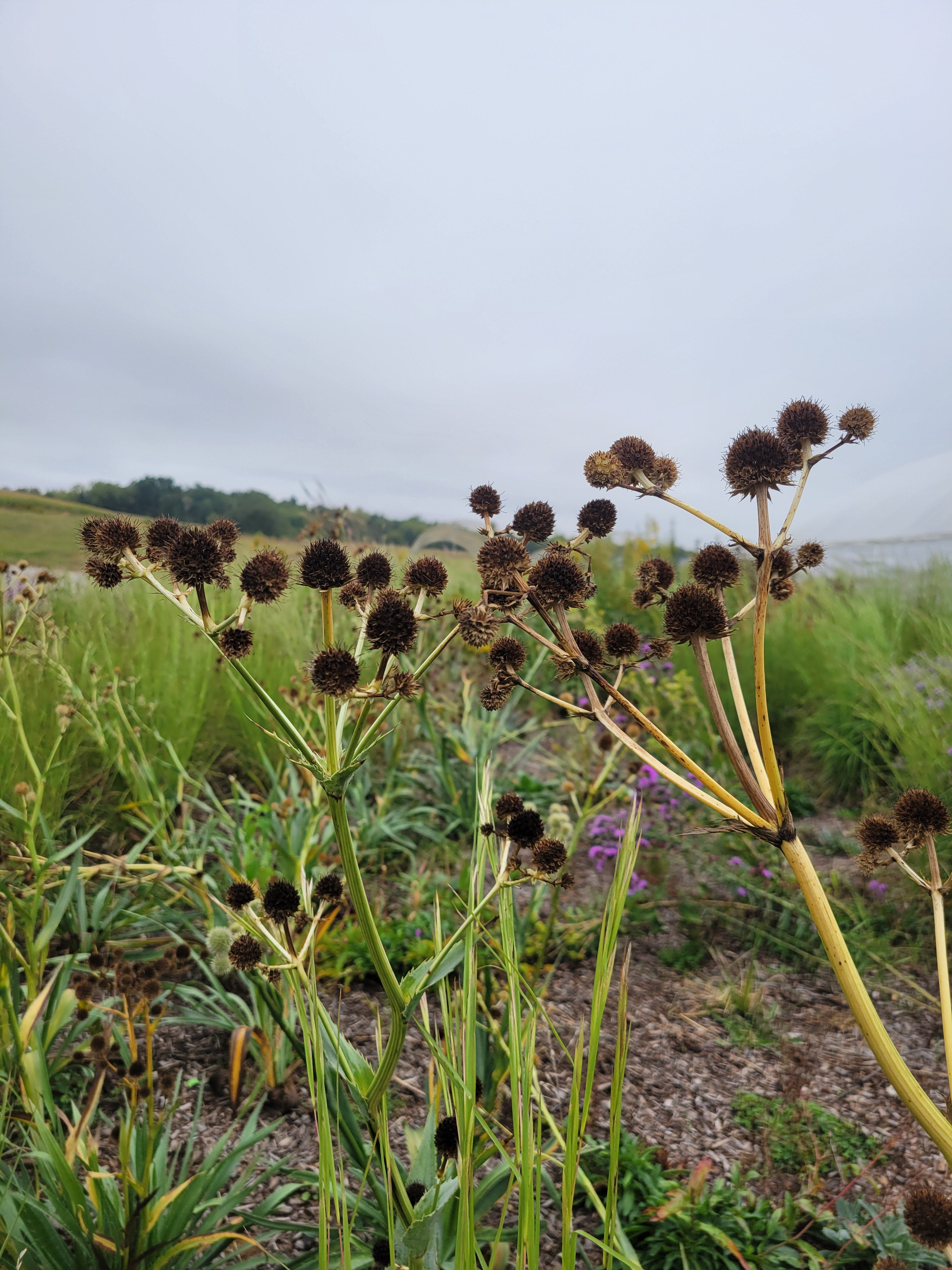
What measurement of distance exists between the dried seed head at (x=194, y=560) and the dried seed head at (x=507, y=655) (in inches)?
16.5

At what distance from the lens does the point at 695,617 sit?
0.91 m

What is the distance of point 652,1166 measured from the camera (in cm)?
197

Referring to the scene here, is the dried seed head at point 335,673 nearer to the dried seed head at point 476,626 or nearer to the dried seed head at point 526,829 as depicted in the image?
the dried seed head at point 476,626

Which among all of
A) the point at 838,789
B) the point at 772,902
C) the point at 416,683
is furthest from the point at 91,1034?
the point at 838,789

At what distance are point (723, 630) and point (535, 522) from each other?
1.15 feet

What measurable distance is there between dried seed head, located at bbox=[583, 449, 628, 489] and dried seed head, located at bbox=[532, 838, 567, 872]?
24.0 inches

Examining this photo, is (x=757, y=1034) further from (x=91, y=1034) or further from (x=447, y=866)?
(x=91, y=1034)

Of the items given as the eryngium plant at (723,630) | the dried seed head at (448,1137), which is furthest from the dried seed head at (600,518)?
the dried seed head at (448,1137)

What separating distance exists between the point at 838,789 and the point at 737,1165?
364 centimetres

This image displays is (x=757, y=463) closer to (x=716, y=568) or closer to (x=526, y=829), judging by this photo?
(x=716, y=568)

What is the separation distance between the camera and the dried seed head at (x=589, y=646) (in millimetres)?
1108

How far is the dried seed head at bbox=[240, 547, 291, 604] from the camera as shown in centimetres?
110

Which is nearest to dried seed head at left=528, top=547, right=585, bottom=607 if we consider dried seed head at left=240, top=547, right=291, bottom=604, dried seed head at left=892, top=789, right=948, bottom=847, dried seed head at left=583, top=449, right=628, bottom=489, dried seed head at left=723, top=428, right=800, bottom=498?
dried seed head at left=583, top=449, right=628, bottom=489

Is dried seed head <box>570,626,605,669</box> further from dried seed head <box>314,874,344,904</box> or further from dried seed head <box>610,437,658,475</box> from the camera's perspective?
dried seed head <box>314,874,344,904</box>
